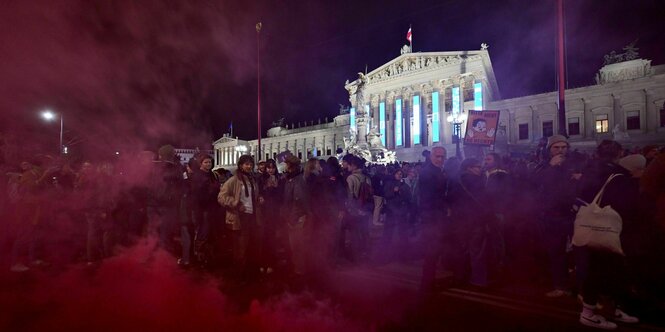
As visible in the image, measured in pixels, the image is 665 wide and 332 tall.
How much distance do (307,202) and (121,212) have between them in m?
3.62

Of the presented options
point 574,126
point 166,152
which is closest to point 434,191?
point 166,152

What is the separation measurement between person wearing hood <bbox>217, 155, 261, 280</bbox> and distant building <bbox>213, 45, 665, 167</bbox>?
2284cm

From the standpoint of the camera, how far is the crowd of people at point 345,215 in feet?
15.1

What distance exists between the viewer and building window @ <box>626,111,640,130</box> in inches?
1694

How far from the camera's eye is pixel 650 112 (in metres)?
41.9

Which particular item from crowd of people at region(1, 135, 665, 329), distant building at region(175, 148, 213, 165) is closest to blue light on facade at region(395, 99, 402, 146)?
distant building at region(175, 148, 213, 165)

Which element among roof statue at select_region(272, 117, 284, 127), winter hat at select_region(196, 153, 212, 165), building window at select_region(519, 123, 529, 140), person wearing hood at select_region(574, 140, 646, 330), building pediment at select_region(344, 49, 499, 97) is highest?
building pediment at select_region(344, 49, 499, 97)

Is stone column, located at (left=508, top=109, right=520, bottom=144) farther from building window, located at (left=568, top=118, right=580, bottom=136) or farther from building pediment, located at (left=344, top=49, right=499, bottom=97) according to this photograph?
building pediment, located at (left=344, top=49, right=499, bottom=97)

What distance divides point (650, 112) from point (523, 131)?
42.8 ft

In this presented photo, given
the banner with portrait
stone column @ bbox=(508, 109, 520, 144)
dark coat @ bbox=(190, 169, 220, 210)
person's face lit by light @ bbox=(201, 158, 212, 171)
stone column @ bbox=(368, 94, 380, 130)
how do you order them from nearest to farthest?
1. dark coat @ bbox=(190, 169, 220, 210)
2. person's face lit by light @ bbox=(201, 158, 212, 171)
3. the banner with portrait
4. stone column @ bbox=(508, 109, 520, 144)
5. stone column @ bbox=(368, 94, 380, 130)

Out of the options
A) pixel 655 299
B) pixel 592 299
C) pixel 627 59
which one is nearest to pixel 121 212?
pixel 592 299

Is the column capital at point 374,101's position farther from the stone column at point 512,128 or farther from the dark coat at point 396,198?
the dark coat at point 396,198

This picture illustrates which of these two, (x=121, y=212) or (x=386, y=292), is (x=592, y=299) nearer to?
(x=386, y=292)

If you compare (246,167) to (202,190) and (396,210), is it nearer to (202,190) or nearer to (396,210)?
(202,190)
